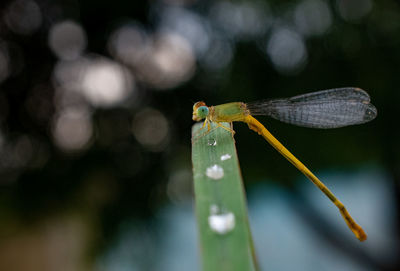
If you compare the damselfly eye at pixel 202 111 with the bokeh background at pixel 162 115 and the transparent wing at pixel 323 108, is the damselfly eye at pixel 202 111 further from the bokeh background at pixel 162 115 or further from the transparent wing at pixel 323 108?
the bokeh background at pixel 162 115

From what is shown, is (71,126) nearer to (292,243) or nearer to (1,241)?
(1,241)

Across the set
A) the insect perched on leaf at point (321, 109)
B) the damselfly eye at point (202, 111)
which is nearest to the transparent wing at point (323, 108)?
the insect perched on leaf at point (321, 109)

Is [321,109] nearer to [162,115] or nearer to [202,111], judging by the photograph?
[202,111]

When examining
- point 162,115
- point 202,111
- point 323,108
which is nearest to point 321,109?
point 323,108

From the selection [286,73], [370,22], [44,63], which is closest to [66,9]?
[44,63]

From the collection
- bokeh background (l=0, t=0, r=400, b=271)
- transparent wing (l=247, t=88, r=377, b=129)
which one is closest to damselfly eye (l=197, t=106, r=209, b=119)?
transparent wing (l=247, t=88, r=377, b=129)
